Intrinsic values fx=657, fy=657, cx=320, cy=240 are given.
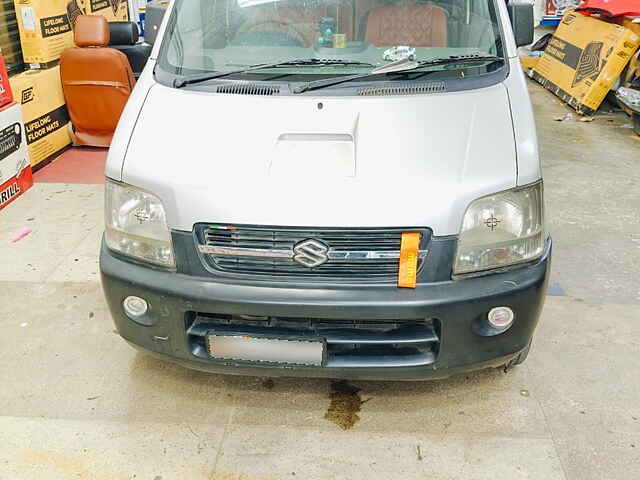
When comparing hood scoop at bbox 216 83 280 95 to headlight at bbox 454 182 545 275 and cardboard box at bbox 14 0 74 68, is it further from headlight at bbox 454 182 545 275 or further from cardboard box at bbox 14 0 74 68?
cardboard box at bbox 14 0 74 68

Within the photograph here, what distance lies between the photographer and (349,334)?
2377mm

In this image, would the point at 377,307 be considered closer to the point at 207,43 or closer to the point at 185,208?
the point at 185,208

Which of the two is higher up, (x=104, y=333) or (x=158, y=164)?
(x=158, y=164)

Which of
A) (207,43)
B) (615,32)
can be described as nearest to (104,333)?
(207,43)

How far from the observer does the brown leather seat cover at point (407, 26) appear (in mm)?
3025

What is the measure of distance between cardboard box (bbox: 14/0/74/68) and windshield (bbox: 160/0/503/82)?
3087 millimetres

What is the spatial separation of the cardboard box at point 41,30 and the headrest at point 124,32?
0.44 m

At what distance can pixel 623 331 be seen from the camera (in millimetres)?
3336

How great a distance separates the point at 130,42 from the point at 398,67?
13.6 ft

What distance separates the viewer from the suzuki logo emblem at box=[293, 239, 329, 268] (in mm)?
2287

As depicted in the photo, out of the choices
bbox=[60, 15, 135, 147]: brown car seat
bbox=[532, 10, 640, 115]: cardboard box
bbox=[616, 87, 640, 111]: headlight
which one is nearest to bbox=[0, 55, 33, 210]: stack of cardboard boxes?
bbox=[60, 15, 135, 147]: brown car seat

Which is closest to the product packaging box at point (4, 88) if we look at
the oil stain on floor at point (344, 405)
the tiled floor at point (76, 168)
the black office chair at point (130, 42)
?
the tiled floor at point (76, 168)

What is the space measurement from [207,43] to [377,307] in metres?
1.55

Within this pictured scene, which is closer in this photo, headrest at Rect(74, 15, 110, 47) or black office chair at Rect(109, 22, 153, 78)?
headrest at Rect(74, 15, 110, 47)
